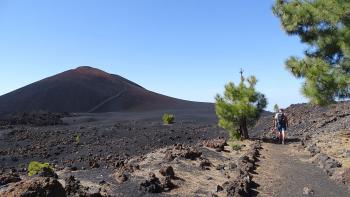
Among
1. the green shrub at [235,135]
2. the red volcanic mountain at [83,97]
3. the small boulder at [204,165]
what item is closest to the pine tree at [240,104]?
the green shrub at [235,135]

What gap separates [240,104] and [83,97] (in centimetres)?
4597

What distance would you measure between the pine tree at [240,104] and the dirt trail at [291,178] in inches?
234

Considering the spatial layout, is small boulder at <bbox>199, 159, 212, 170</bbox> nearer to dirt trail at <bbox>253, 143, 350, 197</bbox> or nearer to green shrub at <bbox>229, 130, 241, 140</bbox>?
dirt trail at <bbox>253, 143, 350, 197</bbox>

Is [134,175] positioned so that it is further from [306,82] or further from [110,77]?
[110,77]

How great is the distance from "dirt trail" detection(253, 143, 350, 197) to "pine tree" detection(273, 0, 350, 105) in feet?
7.10

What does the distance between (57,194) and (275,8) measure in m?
10.9

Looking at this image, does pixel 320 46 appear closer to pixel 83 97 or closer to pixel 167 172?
pixel 167 172

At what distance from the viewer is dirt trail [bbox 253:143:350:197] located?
32.0ft

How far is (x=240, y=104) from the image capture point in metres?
21.7

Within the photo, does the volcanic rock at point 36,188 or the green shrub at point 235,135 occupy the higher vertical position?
the green shrub at point 235,135

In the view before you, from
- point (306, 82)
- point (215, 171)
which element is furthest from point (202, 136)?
point (215, 171)

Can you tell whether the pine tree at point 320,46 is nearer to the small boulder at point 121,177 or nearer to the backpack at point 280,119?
the backpack at point 280,119

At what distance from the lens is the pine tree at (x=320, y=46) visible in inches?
513

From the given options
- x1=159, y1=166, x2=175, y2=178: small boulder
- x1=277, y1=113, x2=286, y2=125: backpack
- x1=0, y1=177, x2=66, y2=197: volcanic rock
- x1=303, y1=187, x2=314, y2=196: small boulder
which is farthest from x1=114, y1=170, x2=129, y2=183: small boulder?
x1=277, y1=113, x2=286, y2=125: backpack
